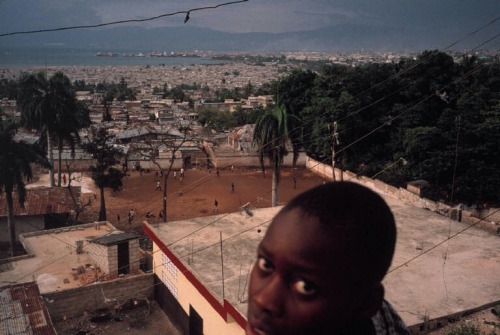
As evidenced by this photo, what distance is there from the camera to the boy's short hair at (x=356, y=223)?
1.12 metres

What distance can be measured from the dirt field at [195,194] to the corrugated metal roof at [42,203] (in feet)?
6.55

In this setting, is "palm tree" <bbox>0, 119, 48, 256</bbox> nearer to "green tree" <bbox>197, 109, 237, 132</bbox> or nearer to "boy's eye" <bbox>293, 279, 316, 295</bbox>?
"boy's eye" <bbox>293, 279, 316, 295</bbox>

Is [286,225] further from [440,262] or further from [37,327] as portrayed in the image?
[37,327]

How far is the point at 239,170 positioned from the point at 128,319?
21300 millimetres

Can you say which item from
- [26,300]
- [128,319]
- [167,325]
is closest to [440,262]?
[167,325]

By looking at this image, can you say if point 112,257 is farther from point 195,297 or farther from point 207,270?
point 207,270

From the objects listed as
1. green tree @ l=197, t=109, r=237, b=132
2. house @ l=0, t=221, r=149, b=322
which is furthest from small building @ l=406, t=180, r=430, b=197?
green tree @ l=197, t=109, r=237, b=132

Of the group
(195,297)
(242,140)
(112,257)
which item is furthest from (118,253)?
(242,140)

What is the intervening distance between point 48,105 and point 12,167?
8060 mm

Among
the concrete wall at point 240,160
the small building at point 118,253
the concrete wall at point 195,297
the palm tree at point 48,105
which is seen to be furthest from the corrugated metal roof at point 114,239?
the concrete wall at point 240,160

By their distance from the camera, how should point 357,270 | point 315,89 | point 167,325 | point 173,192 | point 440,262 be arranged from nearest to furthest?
point 357,270 → point 440,262 → point 167,325 → point 173,192 → point 315,89

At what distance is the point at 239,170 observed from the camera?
3422cm

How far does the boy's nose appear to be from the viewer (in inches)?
44.6

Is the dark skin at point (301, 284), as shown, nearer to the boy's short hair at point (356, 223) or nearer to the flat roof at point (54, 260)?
the boy's short hair at point (356, 223)
